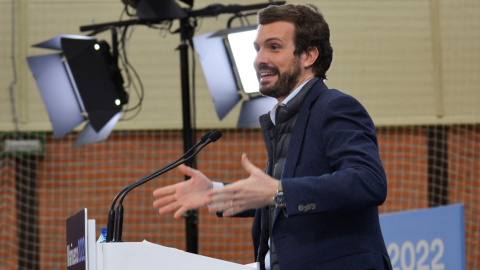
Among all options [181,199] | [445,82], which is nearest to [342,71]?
[445,82]

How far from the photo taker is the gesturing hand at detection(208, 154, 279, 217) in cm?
164

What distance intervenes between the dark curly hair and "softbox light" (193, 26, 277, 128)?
2.49 meters

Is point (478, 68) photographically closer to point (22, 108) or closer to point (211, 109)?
point (211, 109)

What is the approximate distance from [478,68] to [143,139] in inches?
124

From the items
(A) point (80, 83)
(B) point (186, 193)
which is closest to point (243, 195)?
(B) point (186, 193)

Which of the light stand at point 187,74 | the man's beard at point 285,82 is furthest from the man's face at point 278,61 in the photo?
Result: the light stand at point 187,74

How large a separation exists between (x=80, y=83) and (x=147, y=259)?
11.0 ft

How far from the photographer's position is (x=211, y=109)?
21.0 ft

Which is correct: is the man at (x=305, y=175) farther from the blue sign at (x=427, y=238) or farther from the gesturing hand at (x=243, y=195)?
the blue sign at (x=427, y=238)

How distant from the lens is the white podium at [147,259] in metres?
1.72

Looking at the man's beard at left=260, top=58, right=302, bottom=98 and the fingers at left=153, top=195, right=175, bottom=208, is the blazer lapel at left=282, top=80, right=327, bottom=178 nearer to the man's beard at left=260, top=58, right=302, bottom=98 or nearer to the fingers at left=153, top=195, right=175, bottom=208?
the man's beard at left=260, top=58, right=302, bottom=98

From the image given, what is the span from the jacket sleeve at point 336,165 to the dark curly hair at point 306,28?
0.22m

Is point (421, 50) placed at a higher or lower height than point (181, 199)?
higher

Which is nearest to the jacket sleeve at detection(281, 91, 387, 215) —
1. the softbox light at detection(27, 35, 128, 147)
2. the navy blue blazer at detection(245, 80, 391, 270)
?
the navy blue blazer at detection(245, 80, 391, 270)
